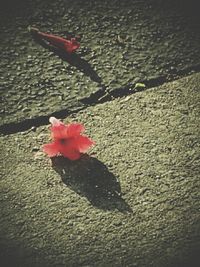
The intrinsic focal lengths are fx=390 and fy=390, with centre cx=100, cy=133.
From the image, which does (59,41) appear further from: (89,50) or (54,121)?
(54,121)

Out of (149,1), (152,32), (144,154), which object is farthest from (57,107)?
(149,1)

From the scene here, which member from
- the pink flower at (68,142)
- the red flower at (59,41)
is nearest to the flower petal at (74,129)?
the pink flower at (68,142)

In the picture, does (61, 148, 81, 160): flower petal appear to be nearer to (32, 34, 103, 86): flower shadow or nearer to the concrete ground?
the concrete ground

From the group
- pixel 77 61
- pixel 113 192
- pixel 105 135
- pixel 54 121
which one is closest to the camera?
pixel 113 192

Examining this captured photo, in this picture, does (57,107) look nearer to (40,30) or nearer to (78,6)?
(40,30)

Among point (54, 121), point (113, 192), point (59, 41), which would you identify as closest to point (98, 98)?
point (54, 121)

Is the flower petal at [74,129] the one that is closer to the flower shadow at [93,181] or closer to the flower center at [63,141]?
the flower center at [63,141]
